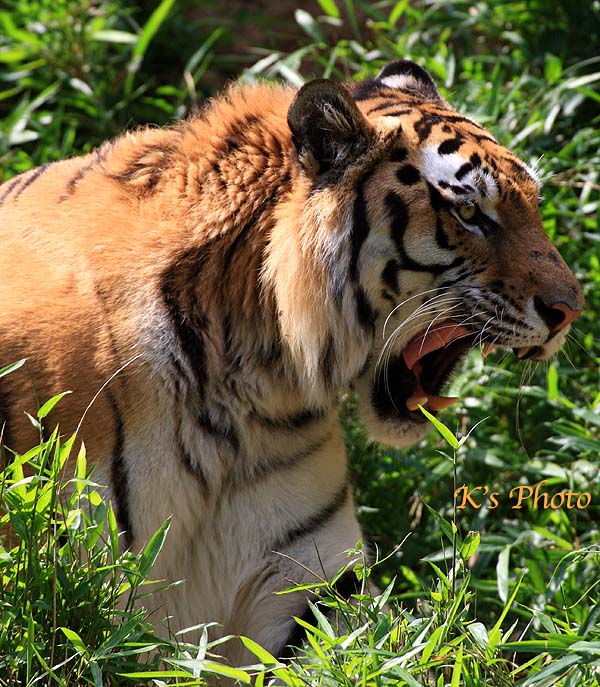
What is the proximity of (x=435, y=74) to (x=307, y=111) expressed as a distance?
1.68m

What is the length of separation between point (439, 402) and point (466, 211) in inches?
16.9

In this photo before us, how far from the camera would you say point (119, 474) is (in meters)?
1.83

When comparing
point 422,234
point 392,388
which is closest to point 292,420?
point 392,388

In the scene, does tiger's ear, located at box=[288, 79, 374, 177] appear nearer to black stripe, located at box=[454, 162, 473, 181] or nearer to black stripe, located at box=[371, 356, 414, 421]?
black stripe, located at box=[454, 162, 473, 181]

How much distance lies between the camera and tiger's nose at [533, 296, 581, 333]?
1.92 m

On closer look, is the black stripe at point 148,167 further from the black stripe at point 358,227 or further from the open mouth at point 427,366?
the open mouth at point 427,366

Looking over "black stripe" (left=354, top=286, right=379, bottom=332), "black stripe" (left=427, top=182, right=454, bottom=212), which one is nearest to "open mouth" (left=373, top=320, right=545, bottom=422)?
"black stripe" (left=354, top=286, right=379, bottom=332)

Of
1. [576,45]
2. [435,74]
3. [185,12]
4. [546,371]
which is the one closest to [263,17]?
[185,12]

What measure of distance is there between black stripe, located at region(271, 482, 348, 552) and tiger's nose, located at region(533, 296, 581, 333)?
1.73 ft

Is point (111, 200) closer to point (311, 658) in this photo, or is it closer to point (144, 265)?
point (144, 265)

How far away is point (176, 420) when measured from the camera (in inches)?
74.5

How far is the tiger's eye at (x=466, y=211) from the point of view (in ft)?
6.31

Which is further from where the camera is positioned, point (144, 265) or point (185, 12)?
point (185, 12)

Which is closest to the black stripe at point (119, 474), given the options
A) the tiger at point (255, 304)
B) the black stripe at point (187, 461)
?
the tiger at point (255, 304)
